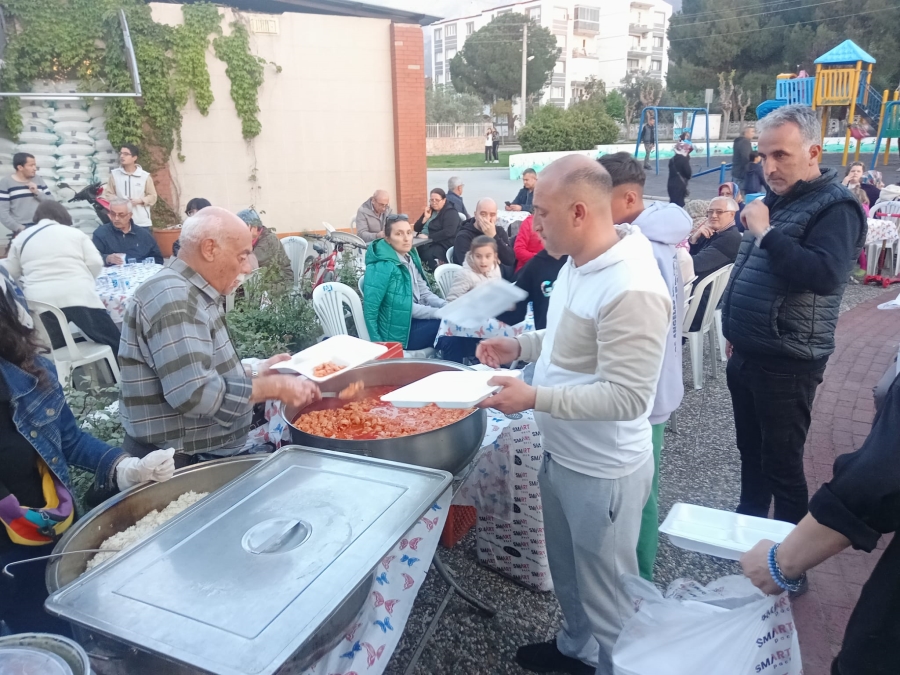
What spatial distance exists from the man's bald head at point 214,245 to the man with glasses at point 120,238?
4804 mm

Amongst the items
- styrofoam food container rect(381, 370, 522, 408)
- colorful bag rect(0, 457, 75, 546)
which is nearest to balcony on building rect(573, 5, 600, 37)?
styrofoam food container rect(381, 370, 522, 408)

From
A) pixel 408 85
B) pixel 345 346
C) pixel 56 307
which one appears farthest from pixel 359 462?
pixel 408 85

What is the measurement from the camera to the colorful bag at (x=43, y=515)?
1687 millimetres

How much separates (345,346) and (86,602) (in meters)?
1.67

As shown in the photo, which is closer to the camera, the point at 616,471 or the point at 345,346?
the point at 616,471

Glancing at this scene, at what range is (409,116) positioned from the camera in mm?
10727

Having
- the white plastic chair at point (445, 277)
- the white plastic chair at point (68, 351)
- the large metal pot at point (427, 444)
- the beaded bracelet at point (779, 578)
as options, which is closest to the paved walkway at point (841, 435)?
the beaded bracelet at point (779, 578)

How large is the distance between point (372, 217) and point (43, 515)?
278 inches

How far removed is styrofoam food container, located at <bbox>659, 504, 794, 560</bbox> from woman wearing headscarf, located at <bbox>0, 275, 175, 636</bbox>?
1494 millimetres

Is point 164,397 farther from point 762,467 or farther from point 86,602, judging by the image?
point 762,467

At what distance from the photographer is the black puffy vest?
2.50 meters

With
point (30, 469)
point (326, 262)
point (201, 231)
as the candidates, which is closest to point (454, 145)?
point (326, 262)

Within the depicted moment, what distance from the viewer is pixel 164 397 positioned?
2.04m

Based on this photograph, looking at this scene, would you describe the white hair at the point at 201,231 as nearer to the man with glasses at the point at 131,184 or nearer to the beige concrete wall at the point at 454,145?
the man with glasses at the point at 131,184
